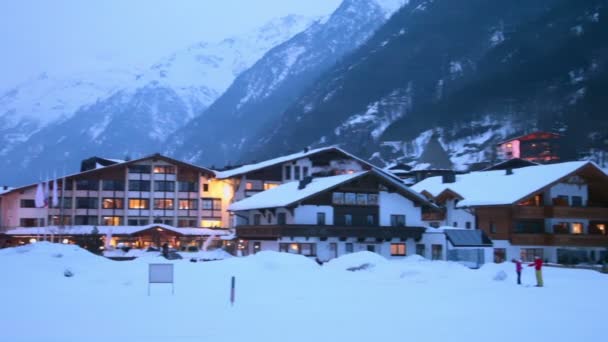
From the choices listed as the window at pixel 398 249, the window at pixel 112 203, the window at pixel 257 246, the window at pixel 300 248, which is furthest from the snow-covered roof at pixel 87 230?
the window at pixel 398 249

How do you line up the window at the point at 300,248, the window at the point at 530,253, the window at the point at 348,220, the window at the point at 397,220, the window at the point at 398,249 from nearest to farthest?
the window at the point at 300,248
the window at the point at 348,220
the window at the point at 398,249
the window at the point at 530,253
the window at the point at 397,220

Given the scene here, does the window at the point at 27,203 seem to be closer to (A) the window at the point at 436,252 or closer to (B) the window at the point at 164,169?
(B) the window at the point at 164,169

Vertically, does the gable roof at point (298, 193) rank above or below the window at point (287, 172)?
below

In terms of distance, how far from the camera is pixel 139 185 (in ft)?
303

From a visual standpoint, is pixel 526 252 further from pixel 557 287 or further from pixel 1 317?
pixel 1 317

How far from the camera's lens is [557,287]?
1345 inches

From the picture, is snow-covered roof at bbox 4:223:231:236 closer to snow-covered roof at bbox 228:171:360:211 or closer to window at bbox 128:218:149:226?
window at bbox 128:218:149:226

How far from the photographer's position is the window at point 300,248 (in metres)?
61.4

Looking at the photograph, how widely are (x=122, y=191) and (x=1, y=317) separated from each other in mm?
72259

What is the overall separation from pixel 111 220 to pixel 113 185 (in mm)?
4540

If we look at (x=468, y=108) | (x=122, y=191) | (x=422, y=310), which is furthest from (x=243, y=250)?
(x=468, y=108)

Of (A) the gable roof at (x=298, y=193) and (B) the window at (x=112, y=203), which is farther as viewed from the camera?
(B) the window at (x=112, y=203)

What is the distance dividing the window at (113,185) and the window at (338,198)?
3843cm

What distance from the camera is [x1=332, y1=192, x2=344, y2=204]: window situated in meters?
63.4
